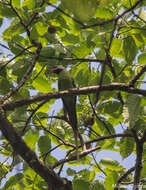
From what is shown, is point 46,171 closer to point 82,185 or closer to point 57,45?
point 82,185

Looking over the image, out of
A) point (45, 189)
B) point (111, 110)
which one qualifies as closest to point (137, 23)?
point (111, 110)

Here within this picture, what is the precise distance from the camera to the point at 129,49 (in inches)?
86.9

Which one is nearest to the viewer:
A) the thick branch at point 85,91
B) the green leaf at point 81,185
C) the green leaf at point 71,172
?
the thick branch at point 85,91

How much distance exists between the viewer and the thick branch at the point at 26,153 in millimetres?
2004

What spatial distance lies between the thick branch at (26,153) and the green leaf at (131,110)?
2.73 ft

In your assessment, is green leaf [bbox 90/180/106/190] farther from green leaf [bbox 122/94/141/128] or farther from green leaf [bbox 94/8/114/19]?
green leaf [bbox 94/8/114/19]

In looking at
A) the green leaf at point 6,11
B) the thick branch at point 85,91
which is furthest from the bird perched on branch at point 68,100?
the green leaf at point 6,11

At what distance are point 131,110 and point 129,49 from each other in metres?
0.68

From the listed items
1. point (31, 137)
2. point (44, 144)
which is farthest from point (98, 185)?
point (31, 137)

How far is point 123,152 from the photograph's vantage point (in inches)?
84.2

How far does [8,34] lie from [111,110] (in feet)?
3.90

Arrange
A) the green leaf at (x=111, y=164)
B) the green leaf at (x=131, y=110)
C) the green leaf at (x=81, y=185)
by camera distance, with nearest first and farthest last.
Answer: the green leaf at (x=131, y=110) → the green leaf at (x=81, y=185) → the green leaf at (x=111, y=164)

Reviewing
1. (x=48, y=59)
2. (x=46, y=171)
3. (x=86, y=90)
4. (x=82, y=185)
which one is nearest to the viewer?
(x=86, y=90)

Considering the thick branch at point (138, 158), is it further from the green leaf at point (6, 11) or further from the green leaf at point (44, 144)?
the green leaf at point (6, 11)
